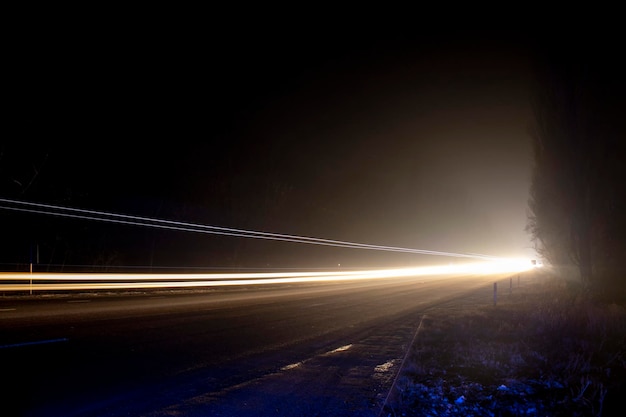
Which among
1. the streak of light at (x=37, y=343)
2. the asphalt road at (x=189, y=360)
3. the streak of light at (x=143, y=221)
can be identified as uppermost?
the streak of light at (x=143, y=221)

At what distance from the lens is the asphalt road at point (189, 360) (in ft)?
17.6

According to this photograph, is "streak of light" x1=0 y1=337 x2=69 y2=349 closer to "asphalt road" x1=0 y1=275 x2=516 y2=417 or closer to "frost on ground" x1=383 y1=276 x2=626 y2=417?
"asphalt road" x1=0 y1=275 x2=516 y2=417

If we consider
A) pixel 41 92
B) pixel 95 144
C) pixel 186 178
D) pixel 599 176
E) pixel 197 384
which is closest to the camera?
pixel 197 384

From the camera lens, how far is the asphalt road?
537 centimetres

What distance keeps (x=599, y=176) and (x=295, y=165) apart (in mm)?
44232

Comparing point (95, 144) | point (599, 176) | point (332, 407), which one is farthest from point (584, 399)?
point (95, 144)

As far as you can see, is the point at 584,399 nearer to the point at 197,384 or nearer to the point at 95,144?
the point at 197,384

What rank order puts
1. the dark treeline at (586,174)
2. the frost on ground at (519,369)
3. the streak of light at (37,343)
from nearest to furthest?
the frost on ground at (519,369)
the streak of light at (37,343)
the dark treeline at (586,174)

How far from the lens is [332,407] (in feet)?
18.4

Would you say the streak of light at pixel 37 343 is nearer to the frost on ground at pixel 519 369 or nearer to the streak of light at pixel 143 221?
the frost on ground at pixel 519 369

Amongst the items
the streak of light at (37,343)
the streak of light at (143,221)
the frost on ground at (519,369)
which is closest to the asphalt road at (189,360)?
the streak of light at (37,343)

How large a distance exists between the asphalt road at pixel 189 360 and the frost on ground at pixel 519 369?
607 mm

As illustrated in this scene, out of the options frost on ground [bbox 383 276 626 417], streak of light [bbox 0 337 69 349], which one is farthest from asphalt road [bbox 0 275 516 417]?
frost on ground [bbox 383 276 626 417]

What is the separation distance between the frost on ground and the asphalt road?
607 millimetres
